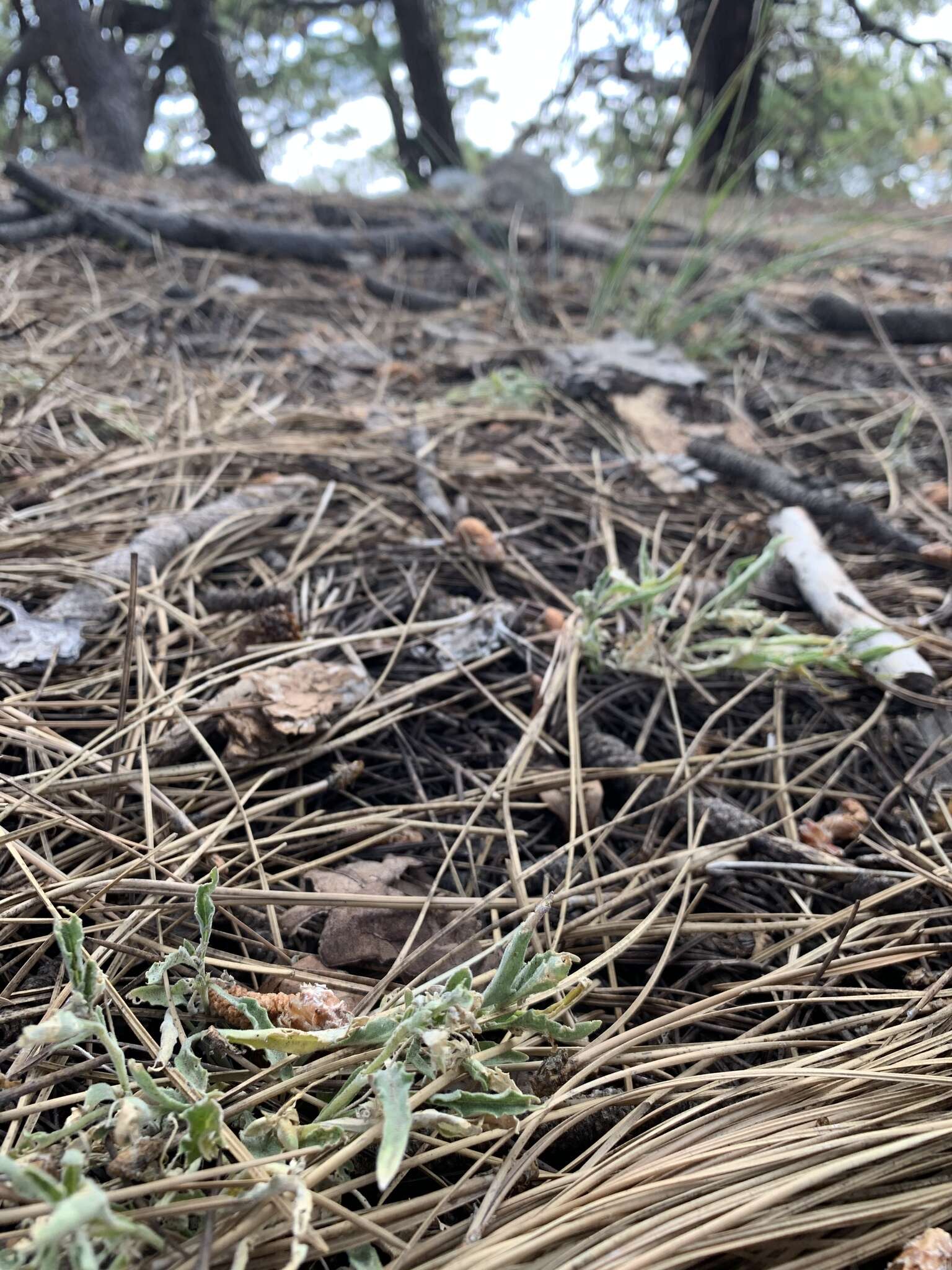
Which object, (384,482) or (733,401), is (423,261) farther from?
(384,482)

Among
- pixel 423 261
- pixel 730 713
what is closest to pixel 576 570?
pixel 730 713

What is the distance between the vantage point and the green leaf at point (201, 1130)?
62cm

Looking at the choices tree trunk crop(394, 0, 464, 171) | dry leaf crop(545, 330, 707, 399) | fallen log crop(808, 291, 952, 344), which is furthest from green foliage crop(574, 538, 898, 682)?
tree trunk crop(394, 0, 464, 171)

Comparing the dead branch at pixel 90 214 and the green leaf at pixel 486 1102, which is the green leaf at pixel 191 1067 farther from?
the dead branch at pixel 90 214

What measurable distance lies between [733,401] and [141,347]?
196 centimetres

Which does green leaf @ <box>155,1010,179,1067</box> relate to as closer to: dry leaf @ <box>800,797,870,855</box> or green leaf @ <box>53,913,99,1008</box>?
green leaf @ <box>53,913,99,1008</box>

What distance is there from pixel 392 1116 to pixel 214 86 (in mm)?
8652

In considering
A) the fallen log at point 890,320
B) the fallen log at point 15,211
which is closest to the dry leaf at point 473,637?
the fallen log at point 890,320

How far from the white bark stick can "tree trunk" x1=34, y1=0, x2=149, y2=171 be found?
21.2ft

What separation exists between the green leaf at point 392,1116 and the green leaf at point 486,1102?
0.16 feet

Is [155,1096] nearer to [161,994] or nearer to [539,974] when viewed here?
[161,994]

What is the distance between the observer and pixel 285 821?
43.5 inches

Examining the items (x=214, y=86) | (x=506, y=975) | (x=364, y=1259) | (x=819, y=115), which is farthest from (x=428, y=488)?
(x=214, y=86)

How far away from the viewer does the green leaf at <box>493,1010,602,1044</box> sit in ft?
2.55
